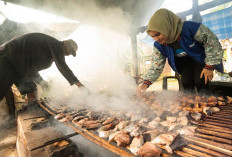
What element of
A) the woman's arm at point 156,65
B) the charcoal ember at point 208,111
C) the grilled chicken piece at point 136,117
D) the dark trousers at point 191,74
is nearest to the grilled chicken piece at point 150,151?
the grilled chicken piece at point 136,117

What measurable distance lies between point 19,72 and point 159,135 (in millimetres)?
3526

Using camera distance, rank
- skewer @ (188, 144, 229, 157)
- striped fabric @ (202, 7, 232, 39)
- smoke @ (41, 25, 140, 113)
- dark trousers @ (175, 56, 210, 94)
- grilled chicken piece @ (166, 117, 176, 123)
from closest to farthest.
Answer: skewer @ (188, 144, 229, 157)
grilled chicken piece @ (166, 117, 176, 123)
dark trousers @ (175, 56, 210, 94)
striped fabric @ (202, 7, 232, 39)
smoke @ (41, 25, 140, 113)

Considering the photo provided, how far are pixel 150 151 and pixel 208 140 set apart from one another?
0.56 meters

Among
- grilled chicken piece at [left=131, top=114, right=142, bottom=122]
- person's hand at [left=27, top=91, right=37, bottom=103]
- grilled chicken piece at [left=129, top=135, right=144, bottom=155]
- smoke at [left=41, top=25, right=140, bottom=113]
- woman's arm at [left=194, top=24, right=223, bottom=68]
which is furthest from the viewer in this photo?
smoke at [left=41, top=25, right=140, bottom=113]

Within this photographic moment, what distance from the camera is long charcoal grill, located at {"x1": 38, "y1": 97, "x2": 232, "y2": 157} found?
1.09m

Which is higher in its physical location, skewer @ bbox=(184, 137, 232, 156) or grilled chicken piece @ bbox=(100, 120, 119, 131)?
skewer @ bbox=(184, 137, 232, 156)

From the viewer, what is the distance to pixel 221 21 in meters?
5.96

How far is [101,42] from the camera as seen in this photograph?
953cm

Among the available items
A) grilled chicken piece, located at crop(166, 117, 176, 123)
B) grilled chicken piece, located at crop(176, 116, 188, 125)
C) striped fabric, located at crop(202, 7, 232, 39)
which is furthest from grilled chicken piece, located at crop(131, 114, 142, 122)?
striped fabric, located at crop(202, 7, 232, 39)

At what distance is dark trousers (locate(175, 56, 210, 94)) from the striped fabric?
4.51 meters

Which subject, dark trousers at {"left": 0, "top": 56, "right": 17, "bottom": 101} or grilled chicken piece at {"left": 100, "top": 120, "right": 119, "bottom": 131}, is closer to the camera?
grilled chicken piece at {"left": 100, "top": 120, "right": 119, "bottom": 131}

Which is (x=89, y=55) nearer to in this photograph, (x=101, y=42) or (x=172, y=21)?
(x=101, y=42)

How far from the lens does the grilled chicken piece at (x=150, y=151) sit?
43.7 inches

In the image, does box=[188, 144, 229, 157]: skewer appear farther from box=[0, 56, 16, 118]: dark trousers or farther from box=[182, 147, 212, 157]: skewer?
box=[0, 56, 16, 118]: dark trousers
